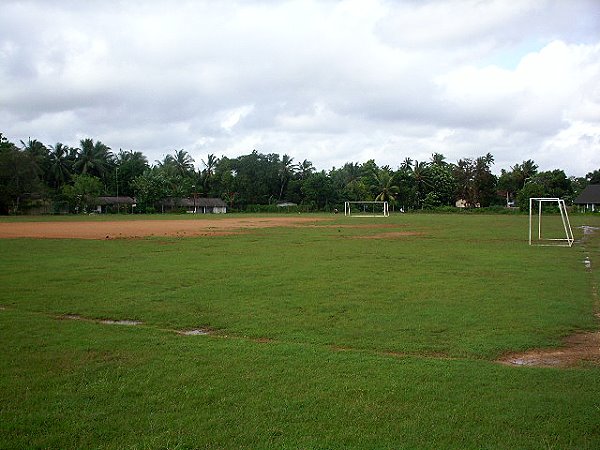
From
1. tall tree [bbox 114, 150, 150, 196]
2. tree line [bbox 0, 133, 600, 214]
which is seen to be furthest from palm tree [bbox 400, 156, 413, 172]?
tall tree [bbox 114, 150, 150, 196]

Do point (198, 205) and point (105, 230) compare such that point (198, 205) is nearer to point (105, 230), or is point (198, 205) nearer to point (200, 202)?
point (200, 202)

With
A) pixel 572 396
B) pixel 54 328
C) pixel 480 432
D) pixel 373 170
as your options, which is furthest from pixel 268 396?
pixel 373 170

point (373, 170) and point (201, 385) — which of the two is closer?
point (201, 385)

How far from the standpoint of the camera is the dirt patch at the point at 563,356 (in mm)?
6980

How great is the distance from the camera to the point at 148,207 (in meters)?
Answer: 89.6

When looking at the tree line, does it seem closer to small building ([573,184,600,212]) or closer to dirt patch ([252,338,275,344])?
small building ([573,184,600,212])

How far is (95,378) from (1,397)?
0.97 m

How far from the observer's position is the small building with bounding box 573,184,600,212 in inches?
3087

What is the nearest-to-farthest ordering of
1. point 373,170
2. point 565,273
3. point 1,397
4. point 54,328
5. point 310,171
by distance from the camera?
point 1,397
point 54,328
point 565,273
point 373,170
point 310,171

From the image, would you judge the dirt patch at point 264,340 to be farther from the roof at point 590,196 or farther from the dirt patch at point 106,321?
the roof at point 590,196

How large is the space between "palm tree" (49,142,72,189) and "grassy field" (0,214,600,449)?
266ft

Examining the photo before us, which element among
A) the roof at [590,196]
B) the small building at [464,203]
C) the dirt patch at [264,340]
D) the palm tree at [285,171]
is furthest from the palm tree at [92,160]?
the dirt patch at [264,340]

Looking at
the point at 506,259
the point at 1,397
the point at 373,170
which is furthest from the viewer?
the point at 373,170

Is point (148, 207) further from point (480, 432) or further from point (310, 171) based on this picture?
point (480, 432)
